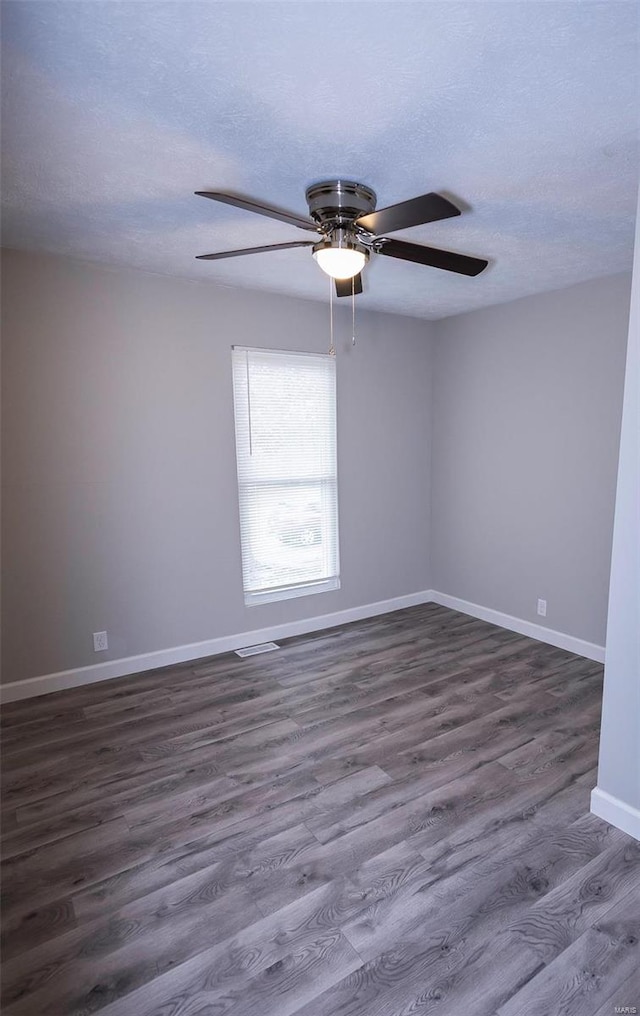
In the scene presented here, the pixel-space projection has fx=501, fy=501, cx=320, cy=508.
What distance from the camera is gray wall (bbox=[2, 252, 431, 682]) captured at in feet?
9.44

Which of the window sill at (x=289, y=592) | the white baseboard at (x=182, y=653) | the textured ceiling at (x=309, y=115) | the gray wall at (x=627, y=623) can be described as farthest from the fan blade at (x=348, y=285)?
the white baseboard at (x=182, y=653)

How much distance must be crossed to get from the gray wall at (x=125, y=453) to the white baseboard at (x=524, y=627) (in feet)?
4.20

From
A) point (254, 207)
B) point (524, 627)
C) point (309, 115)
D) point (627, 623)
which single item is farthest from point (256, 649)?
point (309, 115)

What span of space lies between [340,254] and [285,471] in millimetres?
1965

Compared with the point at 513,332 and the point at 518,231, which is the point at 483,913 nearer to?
the point at 518,231

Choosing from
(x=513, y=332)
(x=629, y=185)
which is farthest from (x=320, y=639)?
(x=629, y=185)

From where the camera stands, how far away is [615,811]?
6.48 ft

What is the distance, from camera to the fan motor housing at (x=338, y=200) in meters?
1.95

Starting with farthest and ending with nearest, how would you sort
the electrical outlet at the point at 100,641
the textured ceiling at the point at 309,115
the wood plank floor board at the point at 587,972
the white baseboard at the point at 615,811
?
1. the electrical outlet at the point at 100,641
2. the white baseboard at the point at 615,811
3. the wood plank floor board at the point at 587,972
4. the textured ceiling at the point at 309,115

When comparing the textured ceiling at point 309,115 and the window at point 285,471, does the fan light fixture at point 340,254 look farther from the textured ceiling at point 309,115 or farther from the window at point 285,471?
the window at point 285,471

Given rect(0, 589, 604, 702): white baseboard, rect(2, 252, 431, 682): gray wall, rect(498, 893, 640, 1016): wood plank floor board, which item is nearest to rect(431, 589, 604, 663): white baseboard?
rect(0, 589, 604, 702): white baseboard

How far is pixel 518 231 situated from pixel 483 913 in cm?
283

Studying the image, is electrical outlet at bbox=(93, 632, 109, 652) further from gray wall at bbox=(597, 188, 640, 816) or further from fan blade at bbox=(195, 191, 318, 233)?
gray wall at bbox=(597, 188, 640, 816)

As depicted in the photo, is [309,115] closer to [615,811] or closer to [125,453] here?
[125,453]
